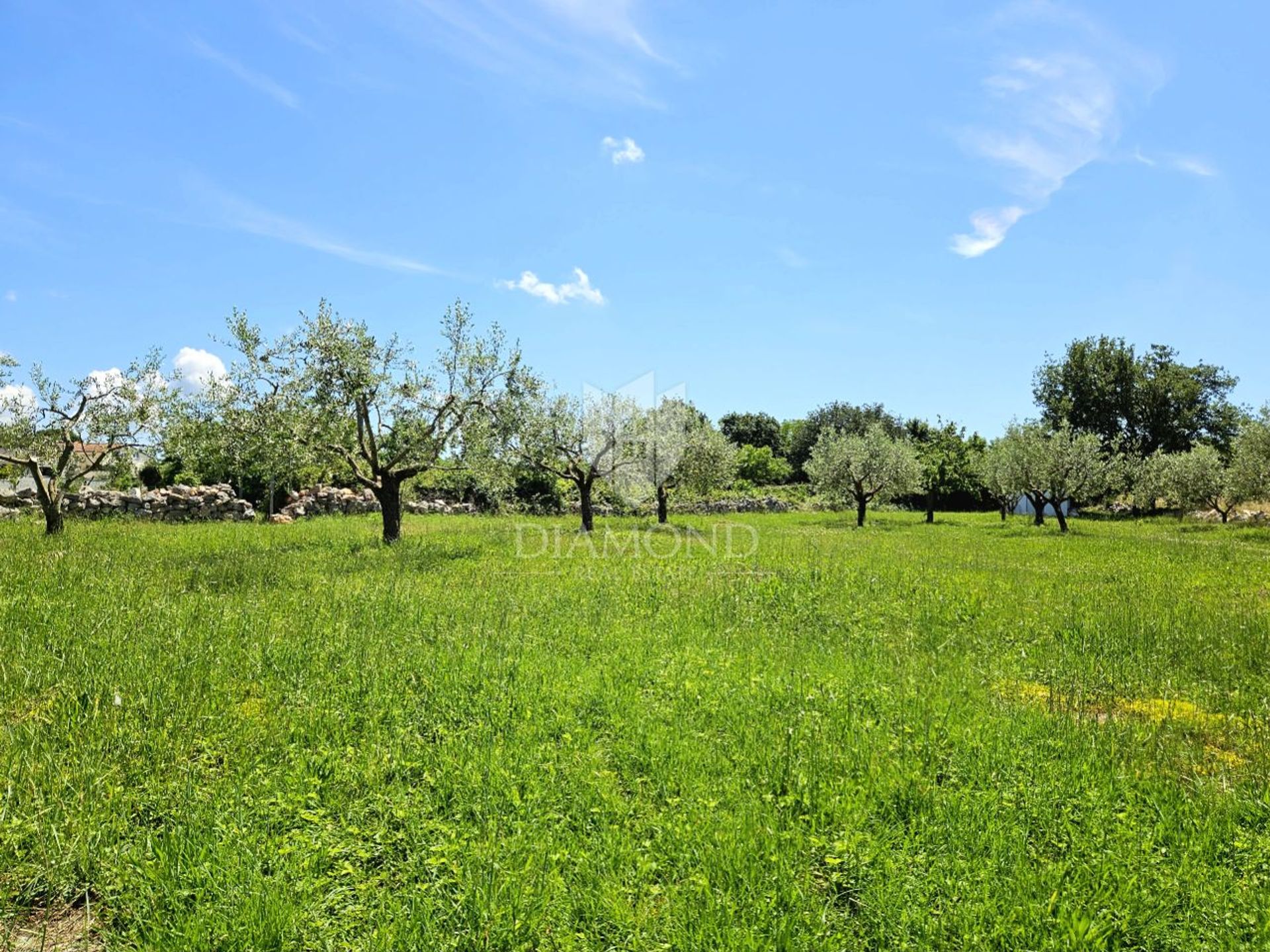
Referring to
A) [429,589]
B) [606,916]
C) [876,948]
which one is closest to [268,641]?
[429,589]

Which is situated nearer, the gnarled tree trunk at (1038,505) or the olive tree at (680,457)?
the olive tree at (680,457)

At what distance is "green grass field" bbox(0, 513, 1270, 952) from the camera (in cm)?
377

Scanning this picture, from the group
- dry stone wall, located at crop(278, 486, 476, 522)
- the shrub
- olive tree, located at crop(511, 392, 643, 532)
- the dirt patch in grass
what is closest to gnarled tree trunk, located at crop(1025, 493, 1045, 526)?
olive tree, located at crop(511, 392, 643, 532)

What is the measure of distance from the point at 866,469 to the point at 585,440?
2014cm

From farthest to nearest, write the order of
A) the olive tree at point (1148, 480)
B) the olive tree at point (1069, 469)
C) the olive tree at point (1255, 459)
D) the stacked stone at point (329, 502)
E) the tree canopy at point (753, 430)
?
the tree canopy at point (753, 430) → the olive tree at point (1148, 480) → the olive tree at point (1069, 469) → the stacked stone at point (329, 502) → the olive tree at point (1255, 459)

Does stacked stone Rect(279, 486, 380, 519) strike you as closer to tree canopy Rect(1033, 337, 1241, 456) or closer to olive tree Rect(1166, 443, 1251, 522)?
olive tree Rect(1166, 443, 1251, 522)

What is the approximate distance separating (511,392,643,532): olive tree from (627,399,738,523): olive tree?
172cm

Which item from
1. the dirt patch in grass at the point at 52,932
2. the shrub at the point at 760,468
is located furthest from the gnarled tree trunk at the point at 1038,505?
the dirt patch in grass at the point at 52,932

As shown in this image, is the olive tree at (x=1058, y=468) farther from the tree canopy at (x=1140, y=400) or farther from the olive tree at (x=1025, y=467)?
the tree canopy at (x=1140, y=400)

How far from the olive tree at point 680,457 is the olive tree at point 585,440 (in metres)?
1.72

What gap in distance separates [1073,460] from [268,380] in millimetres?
37939

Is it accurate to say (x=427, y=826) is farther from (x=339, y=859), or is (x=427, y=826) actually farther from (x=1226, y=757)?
(x=1226, y=757)

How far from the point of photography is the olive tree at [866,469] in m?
37.8

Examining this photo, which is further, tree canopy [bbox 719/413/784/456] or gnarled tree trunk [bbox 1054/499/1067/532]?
tree canopy [bbox 719/413/784/456]
